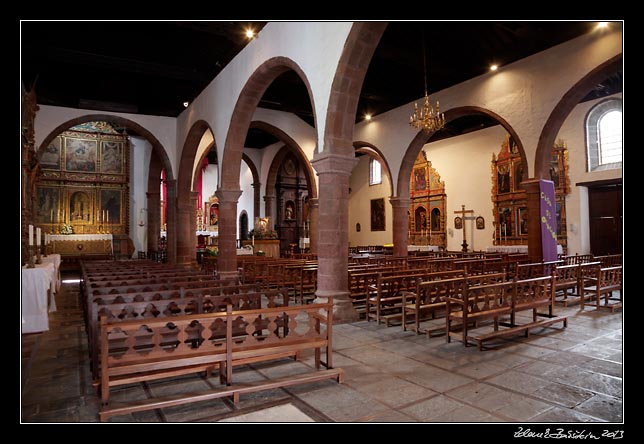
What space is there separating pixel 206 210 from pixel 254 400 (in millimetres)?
21981

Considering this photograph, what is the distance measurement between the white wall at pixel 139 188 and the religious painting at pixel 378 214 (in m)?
12.2

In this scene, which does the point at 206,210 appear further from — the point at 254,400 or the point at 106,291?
the point at 254,400

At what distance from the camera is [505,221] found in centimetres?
1714

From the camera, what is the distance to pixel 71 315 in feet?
25.1

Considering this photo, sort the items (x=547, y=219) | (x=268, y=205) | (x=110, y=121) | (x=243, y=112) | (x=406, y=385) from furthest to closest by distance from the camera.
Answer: (x=268, y=205) → (x=110, y=121) → (x=243, y=112) → (x=547, y=219) → (x=406, y=385)

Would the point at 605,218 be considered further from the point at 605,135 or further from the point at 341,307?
the point at 341,307

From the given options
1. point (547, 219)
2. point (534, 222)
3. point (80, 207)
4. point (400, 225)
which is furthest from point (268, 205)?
point (547, 219)

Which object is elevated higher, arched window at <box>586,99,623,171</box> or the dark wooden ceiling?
the dark wooden ceiling

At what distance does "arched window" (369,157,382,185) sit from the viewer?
23900 millimetres

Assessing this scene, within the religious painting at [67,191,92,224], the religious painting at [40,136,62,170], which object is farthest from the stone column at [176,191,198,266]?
the religious painting at [40,136,62,170]

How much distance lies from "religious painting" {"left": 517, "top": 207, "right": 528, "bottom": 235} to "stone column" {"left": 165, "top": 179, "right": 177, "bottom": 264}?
13429mm

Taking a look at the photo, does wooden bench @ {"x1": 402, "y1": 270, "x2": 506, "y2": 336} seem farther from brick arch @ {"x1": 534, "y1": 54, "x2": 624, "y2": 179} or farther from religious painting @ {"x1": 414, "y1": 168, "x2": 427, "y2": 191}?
religious painting @ {"x1": 414, "y1": 168, "x2": 427, "y2": 191}

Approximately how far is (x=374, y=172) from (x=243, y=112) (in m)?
14.5

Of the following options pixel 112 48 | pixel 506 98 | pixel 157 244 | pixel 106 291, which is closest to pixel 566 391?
pixel 106 291
